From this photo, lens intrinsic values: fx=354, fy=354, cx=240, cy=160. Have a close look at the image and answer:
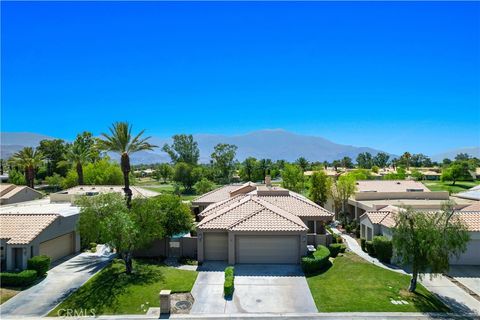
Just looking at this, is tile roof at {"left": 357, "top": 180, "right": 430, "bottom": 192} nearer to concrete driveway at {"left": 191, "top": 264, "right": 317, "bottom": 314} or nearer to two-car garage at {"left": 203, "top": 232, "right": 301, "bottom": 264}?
two-car garage at {"left": 203, "top": 232, "right": 301, "bottom": 264}

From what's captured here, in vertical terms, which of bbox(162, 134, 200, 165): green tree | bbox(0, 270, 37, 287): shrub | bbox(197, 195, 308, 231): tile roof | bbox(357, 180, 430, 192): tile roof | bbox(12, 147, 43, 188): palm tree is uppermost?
bbox(162, 134, 200, 165): green tree

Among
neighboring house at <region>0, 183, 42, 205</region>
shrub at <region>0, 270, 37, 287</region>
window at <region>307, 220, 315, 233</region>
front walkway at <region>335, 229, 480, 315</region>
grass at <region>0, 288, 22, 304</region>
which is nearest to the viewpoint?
front walkway at <region>335, 229, 480, 315</region>

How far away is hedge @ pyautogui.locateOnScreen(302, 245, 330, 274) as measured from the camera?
23797 millimetres

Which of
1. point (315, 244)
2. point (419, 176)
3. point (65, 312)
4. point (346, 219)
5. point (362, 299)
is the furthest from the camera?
point (419, 176)

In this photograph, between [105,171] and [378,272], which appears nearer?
[378,272]

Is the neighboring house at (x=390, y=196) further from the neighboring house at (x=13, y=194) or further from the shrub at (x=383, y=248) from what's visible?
the neighboring house at (x=13, y=194)

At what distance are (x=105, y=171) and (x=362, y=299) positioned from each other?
168 feet

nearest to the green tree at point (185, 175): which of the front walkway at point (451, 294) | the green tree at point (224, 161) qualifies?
the green tree at point (224, 161)

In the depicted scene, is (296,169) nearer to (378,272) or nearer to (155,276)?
(378,272)

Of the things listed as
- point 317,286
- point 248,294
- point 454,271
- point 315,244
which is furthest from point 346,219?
point 248,294

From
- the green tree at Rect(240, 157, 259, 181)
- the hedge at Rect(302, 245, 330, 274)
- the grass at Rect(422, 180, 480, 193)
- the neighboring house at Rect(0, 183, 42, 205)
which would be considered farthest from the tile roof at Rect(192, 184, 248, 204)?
the green tree at Rect(240, 157, 259, 181)

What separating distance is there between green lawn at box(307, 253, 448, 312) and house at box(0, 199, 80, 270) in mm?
18473

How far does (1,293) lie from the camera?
20.5 metres

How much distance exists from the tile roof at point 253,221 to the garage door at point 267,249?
729 millimetres
